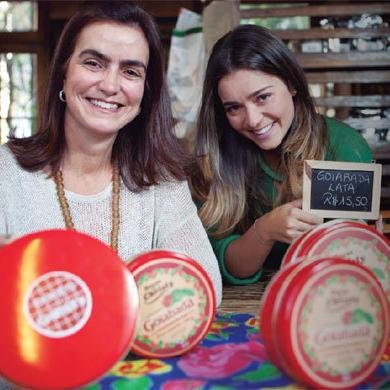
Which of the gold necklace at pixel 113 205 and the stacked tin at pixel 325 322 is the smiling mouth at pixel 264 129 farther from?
the stacked tin at pixel 325 322

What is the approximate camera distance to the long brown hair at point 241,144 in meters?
1.87

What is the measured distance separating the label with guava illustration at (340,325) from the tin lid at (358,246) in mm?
183

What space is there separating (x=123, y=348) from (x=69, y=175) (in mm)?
856

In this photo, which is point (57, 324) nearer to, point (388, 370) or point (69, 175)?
point (388, 370)

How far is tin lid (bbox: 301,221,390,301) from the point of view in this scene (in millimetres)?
1075

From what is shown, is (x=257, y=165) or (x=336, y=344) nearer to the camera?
(x=336, y=344)

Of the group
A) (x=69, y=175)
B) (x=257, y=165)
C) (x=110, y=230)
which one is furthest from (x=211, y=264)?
(x=257, y=165)

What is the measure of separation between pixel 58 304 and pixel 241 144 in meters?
1.27

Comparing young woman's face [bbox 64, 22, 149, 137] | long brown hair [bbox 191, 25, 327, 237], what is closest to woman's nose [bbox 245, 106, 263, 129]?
long brown hair [bbox 191, 25, 327, 237]

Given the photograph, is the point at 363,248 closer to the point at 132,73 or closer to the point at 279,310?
the point at 279,310

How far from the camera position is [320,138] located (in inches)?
76.7

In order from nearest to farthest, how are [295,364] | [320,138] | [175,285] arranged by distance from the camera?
[295,364] < [175,285] < [320,138]

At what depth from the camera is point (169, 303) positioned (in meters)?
1.01

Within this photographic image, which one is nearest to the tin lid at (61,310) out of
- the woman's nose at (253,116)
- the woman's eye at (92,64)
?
the woman's eye at (92,64)
